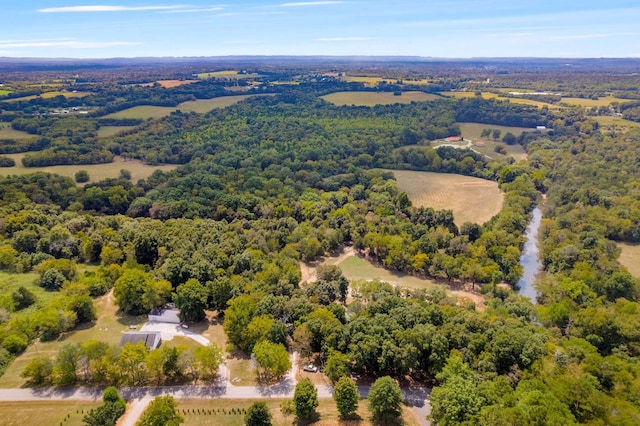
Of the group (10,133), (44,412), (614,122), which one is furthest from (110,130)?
(614,122)

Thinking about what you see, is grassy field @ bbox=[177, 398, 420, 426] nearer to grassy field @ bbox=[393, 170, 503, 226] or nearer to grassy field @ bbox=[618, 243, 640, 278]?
grassy field @ bbox=[618, 243, 640, 278]

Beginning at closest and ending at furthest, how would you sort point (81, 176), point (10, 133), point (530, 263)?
1. point (530, 263)
2. point (81, 176)
3. point (10, 133)

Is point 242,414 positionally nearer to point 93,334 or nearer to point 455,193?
point 93,334

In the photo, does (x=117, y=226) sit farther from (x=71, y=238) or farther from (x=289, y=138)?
(x=289, y=138)

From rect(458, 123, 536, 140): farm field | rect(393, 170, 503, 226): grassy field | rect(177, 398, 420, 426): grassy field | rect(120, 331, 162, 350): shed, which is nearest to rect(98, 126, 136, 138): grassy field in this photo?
rect(393, 170, 503, 226): grassy field

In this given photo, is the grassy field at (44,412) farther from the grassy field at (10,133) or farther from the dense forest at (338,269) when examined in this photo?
the grassy field at (10,133)

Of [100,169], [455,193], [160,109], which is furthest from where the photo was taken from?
[160,109]
